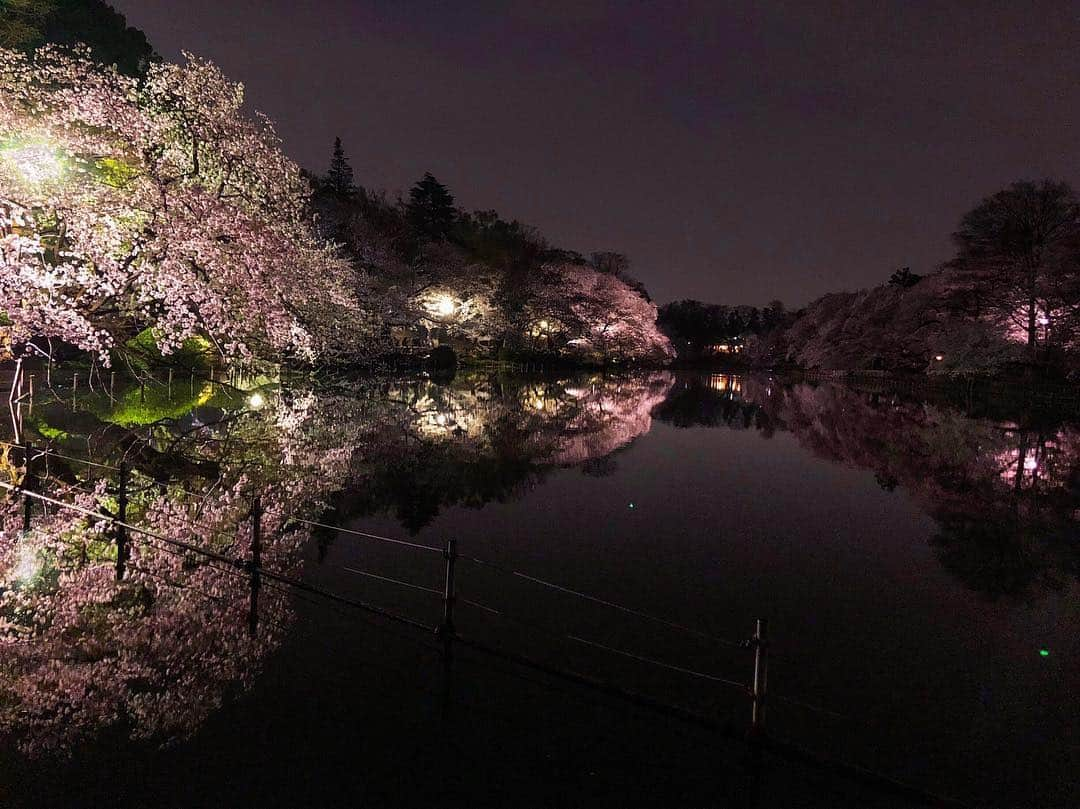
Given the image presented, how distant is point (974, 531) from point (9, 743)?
14.2 metres

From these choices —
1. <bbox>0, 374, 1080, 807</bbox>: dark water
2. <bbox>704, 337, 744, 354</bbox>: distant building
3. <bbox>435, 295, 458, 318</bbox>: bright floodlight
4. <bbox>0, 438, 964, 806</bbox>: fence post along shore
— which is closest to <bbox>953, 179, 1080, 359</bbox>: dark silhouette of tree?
<bbox>0, 374, 1080, 807</bbox>: dark water

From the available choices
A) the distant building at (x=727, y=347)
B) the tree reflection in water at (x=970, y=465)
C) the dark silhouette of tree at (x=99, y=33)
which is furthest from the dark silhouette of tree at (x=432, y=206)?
the distant building at (x=727, y=347)

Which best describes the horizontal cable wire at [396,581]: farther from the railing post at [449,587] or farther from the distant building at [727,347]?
the distant building at [727,347]

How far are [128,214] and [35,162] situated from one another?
1734mm

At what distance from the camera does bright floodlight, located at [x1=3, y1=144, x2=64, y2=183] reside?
37.1 feet

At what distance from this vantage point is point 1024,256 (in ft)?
134

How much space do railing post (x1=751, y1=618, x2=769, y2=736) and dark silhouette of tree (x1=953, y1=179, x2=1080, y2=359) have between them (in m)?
44.2

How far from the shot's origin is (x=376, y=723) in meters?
5.34

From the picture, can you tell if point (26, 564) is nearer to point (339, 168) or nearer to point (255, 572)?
point (255, 572)

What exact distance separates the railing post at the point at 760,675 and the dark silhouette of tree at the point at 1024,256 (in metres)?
44.2

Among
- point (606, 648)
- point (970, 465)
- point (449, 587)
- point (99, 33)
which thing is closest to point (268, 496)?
point (449, 587)

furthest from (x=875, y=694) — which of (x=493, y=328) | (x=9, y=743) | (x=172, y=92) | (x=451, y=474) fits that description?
(x=493, y=328)

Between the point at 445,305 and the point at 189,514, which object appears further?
the point at 445,305

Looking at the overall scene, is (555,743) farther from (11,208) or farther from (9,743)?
(11,208)
